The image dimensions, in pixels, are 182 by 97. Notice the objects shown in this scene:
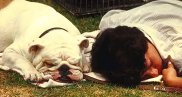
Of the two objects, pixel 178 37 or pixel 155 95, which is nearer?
pixel 155 95

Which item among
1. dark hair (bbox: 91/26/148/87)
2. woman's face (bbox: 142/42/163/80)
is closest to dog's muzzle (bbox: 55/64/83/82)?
dark hair (bbox: 91/26/148/87)

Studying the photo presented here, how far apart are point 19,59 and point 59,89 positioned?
563 mm

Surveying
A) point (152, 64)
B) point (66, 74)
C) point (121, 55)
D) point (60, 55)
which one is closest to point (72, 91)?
point (66, 74)

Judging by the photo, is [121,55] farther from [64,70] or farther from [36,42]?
[36,42]

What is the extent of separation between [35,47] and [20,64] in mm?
234

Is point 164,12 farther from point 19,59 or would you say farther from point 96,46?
point 19,59

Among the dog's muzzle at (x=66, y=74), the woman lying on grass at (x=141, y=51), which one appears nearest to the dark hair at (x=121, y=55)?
the woman lying on grass at (x=141, y=51)

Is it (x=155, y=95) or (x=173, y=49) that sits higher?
(x=173, y=49)

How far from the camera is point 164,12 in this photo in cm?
471

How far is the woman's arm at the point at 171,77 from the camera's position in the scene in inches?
157

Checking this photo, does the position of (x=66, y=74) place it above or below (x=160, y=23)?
below

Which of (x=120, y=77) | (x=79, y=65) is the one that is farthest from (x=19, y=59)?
(x=120, y=77)

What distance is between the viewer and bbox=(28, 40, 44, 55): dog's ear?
13.4 feet

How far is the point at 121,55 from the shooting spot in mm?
3977
